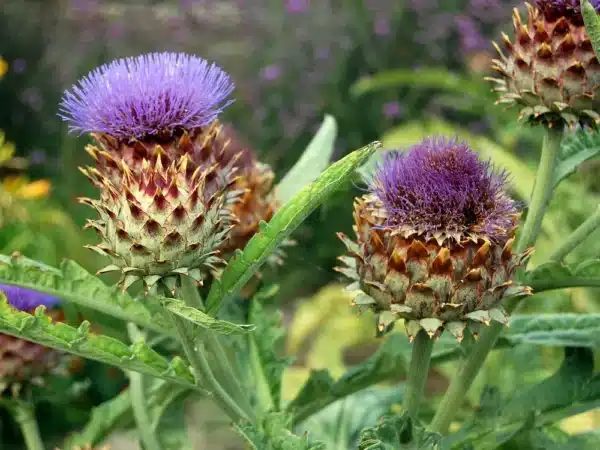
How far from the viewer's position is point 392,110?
283 centimetres

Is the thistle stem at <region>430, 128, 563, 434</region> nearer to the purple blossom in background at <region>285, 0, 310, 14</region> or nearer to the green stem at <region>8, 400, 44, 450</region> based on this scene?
the green stem at <region>8, 400, 44, 450</region>

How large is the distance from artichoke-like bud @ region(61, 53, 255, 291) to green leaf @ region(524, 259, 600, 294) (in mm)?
325

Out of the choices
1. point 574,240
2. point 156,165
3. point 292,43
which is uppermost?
point 292,43

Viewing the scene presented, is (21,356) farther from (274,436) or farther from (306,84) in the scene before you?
(306,84)

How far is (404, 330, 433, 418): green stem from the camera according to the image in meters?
0.74

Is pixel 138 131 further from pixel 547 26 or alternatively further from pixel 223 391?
pixel 547 26

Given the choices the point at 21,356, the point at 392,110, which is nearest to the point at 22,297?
the point at 21,356

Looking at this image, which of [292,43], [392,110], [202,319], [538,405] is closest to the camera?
[202,319]

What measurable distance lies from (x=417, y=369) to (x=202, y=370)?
8.7 inches

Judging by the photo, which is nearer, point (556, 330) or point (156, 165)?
point (156, 165)

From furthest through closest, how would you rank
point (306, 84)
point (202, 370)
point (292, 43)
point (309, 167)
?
point (292, 43)
point (306, 84)
point (309, 167)
point (202, 370)

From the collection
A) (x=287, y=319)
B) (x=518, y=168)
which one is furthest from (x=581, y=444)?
(x=287, y=319)

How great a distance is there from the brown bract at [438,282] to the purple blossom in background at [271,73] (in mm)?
2313

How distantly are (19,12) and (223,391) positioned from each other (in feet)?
8.69
